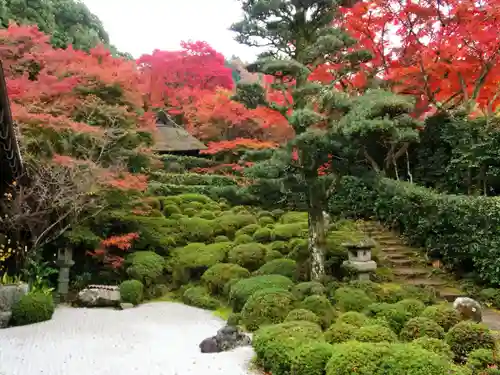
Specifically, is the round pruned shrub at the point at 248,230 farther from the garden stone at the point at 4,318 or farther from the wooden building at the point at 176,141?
the wooden building at the point at 176,141

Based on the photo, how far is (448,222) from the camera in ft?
40.4

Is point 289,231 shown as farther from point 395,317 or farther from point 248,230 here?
point 395,317

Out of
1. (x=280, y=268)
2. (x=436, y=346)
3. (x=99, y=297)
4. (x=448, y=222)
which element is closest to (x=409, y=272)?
(x=448, y=222)

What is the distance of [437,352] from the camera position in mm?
6105

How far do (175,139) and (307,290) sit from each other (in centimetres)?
1671

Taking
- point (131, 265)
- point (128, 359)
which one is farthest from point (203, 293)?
point (128, 359)

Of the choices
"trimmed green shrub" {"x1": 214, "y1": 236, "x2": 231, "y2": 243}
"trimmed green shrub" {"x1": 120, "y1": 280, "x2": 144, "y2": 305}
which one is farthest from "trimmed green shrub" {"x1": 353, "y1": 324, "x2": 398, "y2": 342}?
"trimmed green shrub" {"x1": 214, "y1": 236, "x2": 231, "y2": 243}

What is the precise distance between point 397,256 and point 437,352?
7384 mm

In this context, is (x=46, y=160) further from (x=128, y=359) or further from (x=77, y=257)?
(x=128, y=359)

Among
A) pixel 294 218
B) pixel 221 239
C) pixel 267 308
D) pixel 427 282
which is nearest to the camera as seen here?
pixel 267 308

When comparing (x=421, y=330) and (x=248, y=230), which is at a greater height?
(x=248, y=230)

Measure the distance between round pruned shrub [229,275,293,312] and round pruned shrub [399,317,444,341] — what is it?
335 centimetres

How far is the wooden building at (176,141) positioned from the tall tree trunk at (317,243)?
14.4 m

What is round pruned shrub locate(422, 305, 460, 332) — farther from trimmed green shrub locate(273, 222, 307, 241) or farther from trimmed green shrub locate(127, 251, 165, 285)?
trimmed green shrub locate(127, 251, 165, 285)
